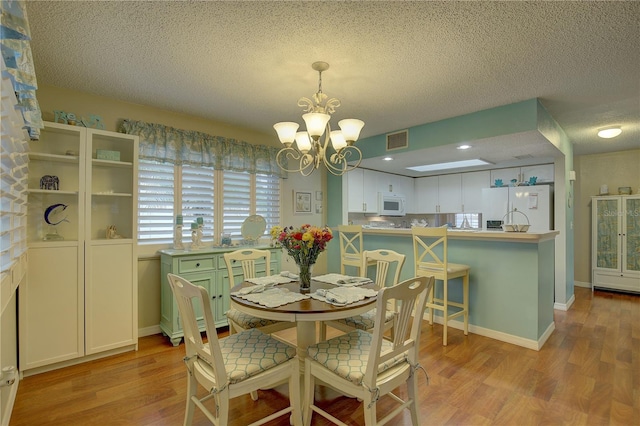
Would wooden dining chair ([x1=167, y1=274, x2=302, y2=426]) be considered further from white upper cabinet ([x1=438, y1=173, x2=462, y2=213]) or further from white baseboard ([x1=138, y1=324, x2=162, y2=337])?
white upper cabinet ([x1=438, y1=173, x2=462, y2=213])

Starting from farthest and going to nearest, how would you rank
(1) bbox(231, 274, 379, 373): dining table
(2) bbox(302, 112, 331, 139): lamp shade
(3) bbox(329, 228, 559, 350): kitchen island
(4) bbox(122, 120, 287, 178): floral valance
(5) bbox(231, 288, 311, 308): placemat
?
(4) bbox(122, 120, 287, 178): floral valance
(3) bbox(329, 228, 559, 350): kitchen island
(2) bbox(302, 112, 331, 139): lamp shade
(5) bbox(231, 288, 311, 308): placemat
(1) bbox(231, 274, 379, 373): dining table

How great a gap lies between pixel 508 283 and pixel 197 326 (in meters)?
3.00

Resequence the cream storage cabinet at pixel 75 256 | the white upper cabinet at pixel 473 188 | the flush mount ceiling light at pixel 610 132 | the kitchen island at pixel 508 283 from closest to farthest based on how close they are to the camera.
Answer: the cream storage cabinet at pixel 75 256, the kitchen island at pixel 508 283, the flush mount ceiling light at pixel 610 132, the white upper cabinet at pixel 473 188

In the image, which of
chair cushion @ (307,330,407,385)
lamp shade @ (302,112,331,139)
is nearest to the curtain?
lamp shade @ (302,112,331,139)

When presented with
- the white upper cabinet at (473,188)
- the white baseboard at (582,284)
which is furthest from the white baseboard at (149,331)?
the white baseboard at (582,284)

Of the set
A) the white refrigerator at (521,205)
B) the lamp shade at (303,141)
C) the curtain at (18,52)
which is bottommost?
the white refrigerator at (521,205)

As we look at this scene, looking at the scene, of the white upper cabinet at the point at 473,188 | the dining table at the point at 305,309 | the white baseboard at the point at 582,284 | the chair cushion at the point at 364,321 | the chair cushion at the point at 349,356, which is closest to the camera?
the chair cushion at the point at 349,356

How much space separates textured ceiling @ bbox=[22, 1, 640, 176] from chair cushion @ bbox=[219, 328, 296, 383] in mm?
1909

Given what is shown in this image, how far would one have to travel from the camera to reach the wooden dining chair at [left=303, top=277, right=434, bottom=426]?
4.99ft

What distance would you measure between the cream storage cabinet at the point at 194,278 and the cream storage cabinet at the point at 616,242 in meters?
5.85

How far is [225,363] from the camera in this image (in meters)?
1.67

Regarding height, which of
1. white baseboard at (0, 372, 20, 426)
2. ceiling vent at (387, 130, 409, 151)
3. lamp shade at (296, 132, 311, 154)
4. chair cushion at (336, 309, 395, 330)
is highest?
ceiling vent at (387, 130, 409, 151)

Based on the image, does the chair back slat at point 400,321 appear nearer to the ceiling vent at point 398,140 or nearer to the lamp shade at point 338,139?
the lamp shade at point 338,139

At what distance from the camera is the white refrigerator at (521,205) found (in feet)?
15.5
